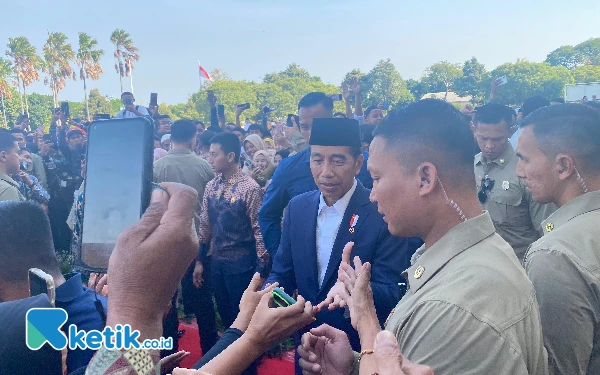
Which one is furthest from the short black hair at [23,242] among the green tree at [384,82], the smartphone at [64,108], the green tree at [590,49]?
the green tree at [590,49]

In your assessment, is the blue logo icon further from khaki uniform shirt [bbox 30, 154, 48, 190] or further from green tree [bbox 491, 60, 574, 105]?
green tree [bbox 491, 60, 574, 105]

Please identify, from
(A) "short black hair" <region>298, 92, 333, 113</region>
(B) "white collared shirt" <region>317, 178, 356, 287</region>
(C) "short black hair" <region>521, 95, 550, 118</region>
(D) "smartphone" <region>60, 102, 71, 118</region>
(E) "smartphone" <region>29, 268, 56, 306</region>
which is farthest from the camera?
(D) "smartphone" <region>60, 102, 71, 118</region>

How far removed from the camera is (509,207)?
13.3 feet

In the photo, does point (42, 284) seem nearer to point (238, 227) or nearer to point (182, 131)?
point (238, 227)

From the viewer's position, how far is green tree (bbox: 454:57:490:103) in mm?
58519

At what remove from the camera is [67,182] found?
326 inches

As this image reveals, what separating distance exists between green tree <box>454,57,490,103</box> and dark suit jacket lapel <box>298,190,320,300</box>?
5808cm

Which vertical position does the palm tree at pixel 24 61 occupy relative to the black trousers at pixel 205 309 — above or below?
above

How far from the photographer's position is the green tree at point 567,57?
7538 cm

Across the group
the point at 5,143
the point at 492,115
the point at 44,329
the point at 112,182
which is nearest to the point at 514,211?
the point at 492,115

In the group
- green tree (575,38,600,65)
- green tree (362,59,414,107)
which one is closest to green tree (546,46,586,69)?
green tree (575,38,600,65)

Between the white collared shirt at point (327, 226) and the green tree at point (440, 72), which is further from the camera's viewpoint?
the green tree at point (440, 72)

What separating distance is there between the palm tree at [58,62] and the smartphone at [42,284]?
54592 mm

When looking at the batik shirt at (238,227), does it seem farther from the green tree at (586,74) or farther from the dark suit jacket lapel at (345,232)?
the green tree at (586,74)
